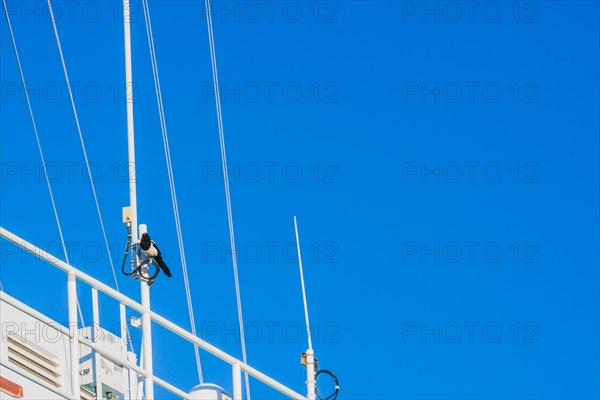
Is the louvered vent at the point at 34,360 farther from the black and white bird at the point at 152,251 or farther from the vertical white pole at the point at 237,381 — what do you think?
the vertical white pole at the point at 237,381

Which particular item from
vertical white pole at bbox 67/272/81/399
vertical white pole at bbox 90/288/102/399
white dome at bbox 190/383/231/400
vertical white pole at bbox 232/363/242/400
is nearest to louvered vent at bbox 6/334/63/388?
vertical white pole at bbox 90/288/102/399

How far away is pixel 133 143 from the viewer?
497 inches

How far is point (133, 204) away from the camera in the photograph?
11.8m

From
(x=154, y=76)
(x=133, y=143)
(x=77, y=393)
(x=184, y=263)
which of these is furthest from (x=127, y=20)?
(x=77, y=393)

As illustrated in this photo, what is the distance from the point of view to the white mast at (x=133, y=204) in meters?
10.8

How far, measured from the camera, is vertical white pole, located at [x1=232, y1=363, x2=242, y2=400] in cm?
1077

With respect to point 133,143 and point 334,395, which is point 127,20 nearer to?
point 133,143

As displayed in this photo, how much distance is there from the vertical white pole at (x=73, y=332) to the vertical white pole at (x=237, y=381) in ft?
4.62

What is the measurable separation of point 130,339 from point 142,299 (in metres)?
3.08

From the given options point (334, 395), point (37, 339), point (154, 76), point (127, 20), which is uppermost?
point (154, 76)

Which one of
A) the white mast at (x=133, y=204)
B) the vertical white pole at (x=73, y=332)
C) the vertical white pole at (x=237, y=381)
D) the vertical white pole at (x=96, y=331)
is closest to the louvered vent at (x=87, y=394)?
the vertical white pole at (x=96, y=331)

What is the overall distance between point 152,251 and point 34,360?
1506 millimetres

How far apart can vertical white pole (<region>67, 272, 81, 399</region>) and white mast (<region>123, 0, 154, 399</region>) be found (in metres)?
0.63

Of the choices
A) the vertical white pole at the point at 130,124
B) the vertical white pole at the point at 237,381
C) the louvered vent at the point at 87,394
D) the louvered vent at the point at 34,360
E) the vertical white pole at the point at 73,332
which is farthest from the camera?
the louvered vent at the point at 87,394
